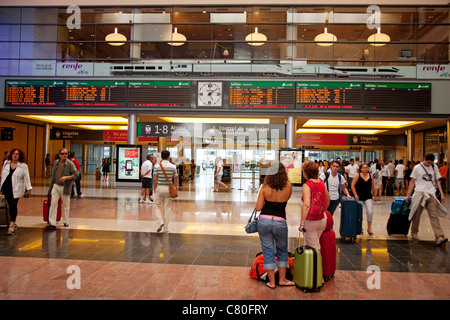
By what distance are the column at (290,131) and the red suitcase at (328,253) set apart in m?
11.7

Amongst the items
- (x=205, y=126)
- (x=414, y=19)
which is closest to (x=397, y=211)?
(x=205, y=126)

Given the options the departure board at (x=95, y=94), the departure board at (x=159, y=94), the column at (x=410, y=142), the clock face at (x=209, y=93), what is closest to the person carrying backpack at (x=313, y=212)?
the clock face at (x=209, y=93)

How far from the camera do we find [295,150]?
15641mm

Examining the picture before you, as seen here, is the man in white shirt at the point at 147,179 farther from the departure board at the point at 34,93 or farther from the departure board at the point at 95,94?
the departure board at the point at 34,93

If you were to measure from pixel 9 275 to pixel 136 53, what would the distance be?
14.6 metres

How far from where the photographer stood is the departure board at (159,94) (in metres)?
15.8

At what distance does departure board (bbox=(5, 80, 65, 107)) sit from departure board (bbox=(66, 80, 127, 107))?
0.49 metres

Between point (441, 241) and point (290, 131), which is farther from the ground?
point (290, 131)

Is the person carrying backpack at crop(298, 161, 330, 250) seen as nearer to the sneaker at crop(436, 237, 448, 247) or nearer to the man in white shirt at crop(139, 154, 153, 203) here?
the sneaker at crop(436, 237, 448, 247)

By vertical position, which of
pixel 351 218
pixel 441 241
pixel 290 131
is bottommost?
pixel 441 241

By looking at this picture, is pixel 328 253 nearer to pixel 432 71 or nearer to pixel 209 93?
pixel 209 93

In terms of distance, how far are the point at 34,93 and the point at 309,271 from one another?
661 inches

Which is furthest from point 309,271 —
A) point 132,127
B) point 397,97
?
point 132,127

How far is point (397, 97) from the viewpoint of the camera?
1499 centimetres
